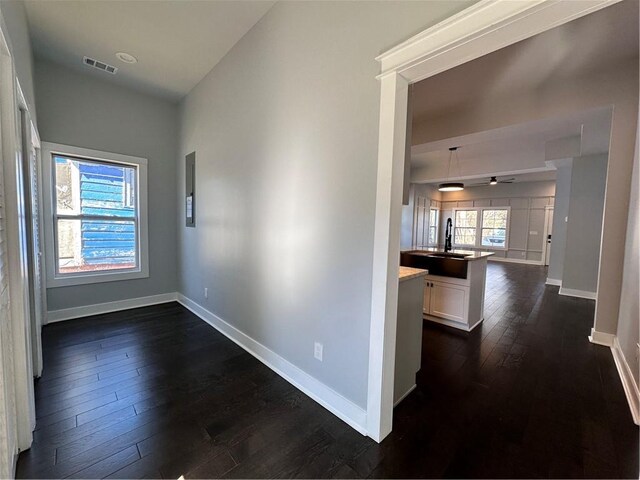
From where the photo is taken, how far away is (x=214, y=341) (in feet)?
9.55

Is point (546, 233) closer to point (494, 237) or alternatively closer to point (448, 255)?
point (494, 237)

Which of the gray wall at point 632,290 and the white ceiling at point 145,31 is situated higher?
the white ceiling at point 145,31

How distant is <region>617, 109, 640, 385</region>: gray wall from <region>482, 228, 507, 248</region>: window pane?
7.82 meters

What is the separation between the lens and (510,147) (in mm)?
5113

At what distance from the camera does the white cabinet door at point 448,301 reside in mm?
3268

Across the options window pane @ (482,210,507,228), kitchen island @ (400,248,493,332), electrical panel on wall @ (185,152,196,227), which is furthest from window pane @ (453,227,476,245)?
electrical panel on wall @ (185,152,196,227)

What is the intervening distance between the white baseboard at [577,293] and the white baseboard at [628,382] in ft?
9.14

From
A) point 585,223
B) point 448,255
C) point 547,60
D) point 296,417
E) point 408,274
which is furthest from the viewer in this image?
point 585,223

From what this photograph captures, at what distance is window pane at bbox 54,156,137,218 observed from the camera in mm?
3408

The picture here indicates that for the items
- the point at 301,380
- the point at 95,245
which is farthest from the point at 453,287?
the point at 95,245

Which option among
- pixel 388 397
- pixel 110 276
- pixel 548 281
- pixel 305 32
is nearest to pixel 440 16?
pixel 305 32

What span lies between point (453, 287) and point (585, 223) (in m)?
3.70

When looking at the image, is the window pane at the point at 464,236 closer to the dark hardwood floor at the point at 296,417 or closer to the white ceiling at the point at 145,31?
the dark hardwood floor at the point at 296,417

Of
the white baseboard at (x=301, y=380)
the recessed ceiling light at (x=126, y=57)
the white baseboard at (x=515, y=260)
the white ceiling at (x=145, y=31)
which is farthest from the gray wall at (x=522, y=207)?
the recessed ceiling light at (x=126, y=57)
